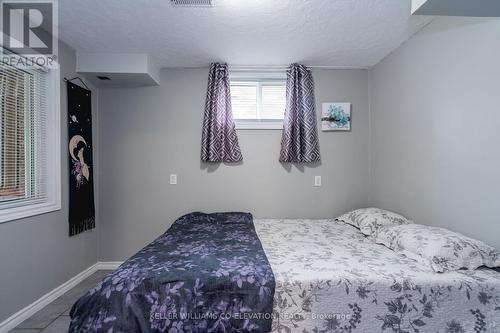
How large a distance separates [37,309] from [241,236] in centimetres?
175

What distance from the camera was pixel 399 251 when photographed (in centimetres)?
168

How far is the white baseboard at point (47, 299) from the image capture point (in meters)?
1.82

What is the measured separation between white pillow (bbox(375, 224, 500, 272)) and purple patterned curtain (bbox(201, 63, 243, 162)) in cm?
180

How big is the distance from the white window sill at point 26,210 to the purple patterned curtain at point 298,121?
2224 mm

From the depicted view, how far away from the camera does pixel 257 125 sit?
2.90 m

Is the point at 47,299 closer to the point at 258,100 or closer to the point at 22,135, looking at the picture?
the point at 22,135

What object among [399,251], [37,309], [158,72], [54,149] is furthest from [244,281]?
[158,72]

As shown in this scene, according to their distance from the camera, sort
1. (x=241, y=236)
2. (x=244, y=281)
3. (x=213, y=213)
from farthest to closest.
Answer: (x=213, y=213)
(x=241, y=236)
(x=244, y=281)

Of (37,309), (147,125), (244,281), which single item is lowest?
(37,309)

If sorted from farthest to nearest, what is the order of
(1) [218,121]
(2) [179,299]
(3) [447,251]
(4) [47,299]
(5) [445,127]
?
(1) [218,121] < (4) [47,299] < (5) [445,127] < (3) [447,251] < (2) [179,299]

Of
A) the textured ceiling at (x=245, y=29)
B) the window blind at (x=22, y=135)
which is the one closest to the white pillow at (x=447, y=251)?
the textured ceiling at (x=245, y=29)

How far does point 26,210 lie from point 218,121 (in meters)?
1.82

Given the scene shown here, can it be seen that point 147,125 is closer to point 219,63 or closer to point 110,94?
point 110,94

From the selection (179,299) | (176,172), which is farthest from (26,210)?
(179,299)
